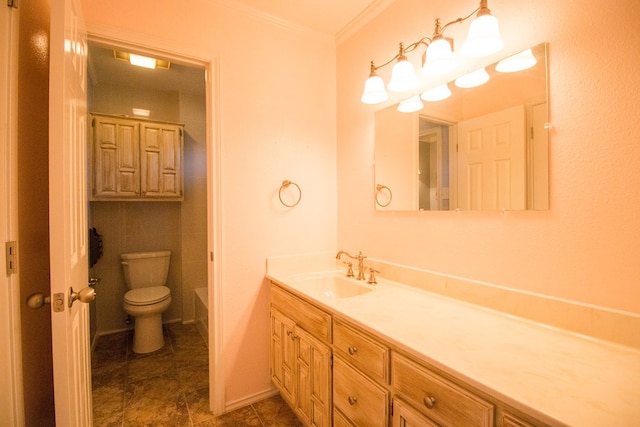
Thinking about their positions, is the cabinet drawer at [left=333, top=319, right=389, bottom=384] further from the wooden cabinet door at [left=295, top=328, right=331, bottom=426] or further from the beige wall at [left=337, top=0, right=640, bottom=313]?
the beige wall at [left=337, top=0, right=640, bottom=313]

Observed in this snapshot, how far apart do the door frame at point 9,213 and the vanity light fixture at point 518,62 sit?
1790mm

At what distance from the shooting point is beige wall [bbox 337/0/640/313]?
0.90 meters

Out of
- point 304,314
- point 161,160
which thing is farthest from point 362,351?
point 161,160

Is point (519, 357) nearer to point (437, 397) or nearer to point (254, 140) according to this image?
point (437, 397)

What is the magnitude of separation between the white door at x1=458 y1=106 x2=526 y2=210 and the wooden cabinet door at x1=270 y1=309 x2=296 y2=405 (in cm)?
115

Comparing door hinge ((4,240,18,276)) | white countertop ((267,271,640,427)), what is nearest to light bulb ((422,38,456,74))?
white countertop ((267,271,640,427))

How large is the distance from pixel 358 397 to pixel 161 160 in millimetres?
2717

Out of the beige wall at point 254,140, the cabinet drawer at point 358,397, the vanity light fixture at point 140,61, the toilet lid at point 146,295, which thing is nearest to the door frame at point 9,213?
the beige wall at point 254,140

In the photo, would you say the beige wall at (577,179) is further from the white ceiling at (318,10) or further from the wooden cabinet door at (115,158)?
the wooden cabinet door at (115,158)

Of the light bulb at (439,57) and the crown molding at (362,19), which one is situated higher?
the crown molding at (362,19)

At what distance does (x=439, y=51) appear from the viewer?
129 centimetres

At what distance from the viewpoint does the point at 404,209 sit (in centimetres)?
165

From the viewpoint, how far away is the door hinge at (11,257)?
0.96 meters

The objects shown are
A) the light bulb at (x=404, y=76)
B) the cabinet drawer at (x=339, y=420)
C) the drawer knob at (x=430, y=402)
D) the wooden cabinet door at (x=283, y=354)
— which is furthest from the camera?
the wooden cabinet door at (x=283, y=354)
